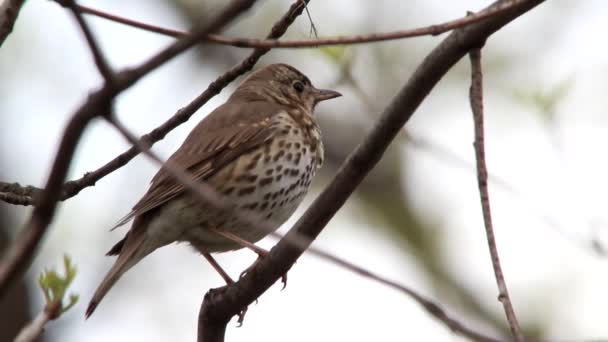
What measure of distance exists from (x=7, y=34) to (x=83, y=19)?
71.4 inches

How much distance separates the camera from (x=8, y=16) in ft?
13.5

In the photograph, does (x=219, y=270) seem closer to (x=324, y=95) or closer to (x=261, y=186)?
(x=261, y=186)

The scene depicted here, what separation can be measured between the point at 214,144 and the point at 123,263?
1.37 m

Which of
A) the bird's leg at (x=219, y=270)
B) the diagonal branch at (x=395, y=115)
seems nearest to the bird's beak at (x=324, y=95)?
the bird's leg at (x=219, y=270)

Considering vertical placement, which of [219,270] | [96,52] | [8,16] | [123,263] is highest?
[219,270]

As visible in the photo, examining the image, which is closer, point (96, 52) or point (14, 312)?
point (96, 52)

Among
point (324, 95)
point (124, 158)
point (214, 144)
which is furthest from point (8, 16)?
point (324, 95)

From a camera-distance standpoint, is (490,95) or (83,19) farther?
(490,95)

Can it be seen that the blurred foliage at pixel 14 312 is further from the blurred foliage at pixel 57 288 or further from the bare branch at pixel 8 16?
the blurred foliage at pixel 57 288

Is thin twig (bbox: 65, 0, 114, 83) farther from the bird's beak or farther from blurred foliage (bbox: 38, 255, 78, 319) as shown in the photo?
the bird's beak

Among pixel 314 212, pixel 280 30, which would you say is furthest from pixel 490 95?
pixel 314 212

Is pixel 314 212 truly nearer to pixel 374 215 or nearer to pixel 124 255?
pixel 124 255

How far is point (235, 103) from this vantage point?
8.09 meters

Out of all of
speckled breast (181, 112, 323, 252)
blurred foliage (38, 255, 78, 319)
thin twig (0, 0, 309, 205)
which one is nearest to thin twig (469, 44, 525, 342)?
thin twig (0, 0, 309, 205)
